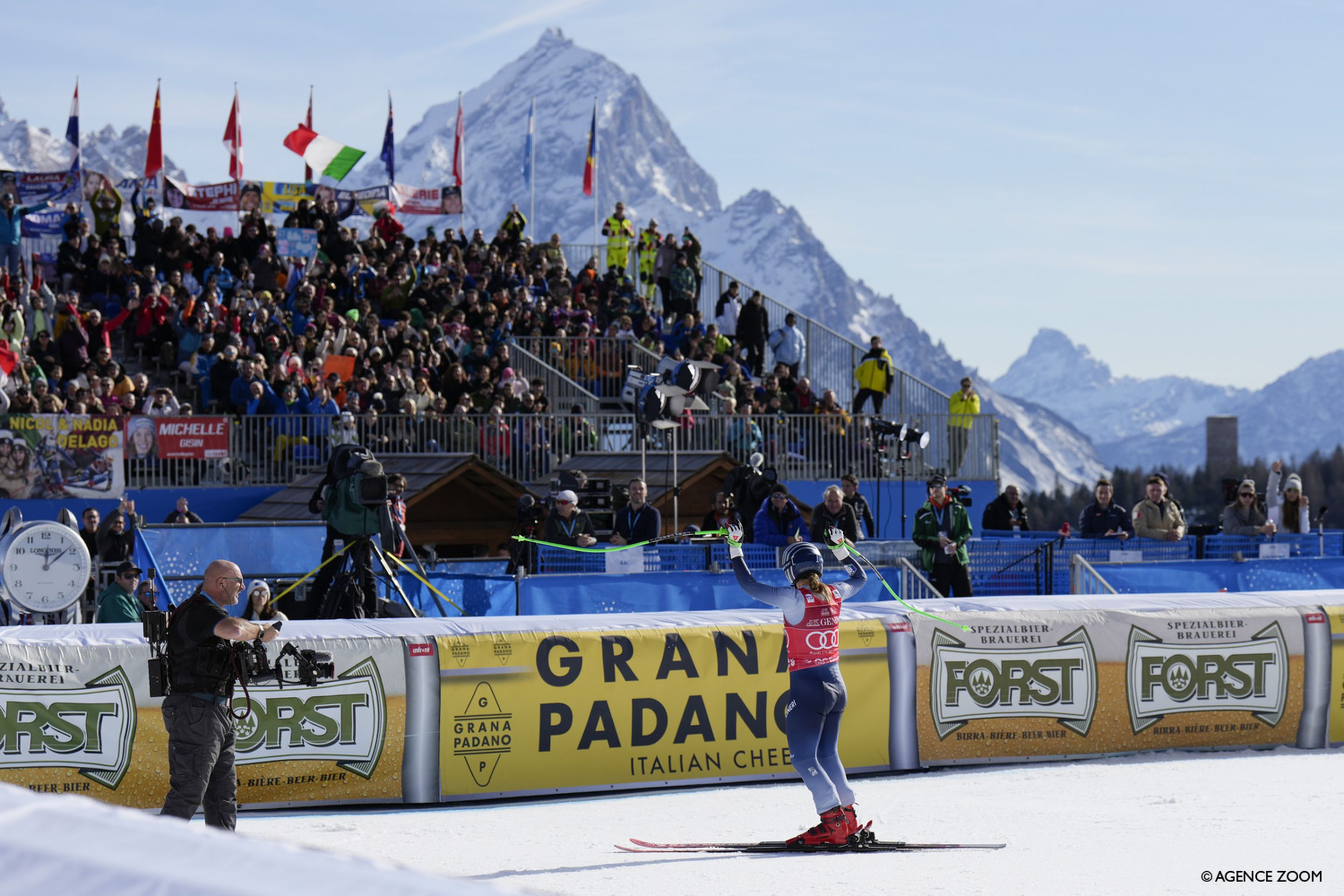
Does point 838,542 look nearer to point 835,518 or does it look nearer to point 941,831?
point 941,831

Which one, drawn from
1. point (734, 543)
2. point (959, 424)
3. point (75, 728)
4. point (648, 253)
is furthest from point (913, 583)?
point (648, 253)

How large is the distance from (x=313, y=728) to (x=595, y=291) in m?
18.7

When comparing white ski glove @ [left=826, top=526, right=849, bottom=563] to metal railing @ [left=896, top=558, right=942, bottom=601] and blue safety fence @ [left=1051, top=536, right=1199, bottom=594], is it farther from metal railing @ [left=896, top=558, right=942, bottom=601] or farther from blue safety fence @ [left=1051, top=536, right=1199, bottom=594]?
blue safety fence @ [left=1051, top=536, right=1199, bottom=594]

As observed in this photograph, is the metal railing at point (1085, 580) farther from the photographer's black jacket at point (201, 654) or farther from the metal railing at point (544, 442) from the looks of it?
the photographer's black jacket at point (201, 654)

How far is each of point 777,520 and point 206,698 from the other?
306 inches

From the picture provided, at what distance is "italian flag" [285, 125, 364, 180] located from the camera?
93.7 feet

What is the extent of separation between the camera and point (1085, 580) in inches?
565

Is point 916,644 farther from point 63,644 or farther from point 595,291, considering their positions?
point 595,291

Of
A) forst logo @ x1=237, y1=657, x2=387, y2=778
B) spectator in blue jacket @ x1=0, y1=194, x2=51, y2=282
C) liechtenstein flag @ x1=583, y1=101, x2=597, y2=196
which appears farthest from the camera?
liechtenstein flag @ x1=583, y1=101, x2=597, y2=196

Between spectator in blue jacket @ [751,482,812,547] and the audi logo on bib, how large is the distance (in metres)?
5.78

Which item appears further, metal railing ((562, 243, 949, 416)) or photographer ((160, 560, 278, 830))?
metal railing ((562, 243, 949, 416))

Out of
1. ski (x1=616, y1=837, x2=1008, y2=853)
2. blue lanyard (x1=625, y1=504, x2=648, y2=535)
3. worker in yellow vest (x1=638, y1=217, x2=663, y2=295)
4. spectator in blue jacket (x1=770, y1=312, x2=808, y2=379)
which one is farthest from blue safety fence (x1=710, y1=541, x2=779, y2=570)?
worker in yellow vest (x1=638, y1=217, x2=663, y2=295)

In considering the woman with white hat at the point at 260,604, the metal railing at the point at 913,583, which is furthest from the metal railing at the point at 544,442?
the woman with white hat at the point at 260,604
